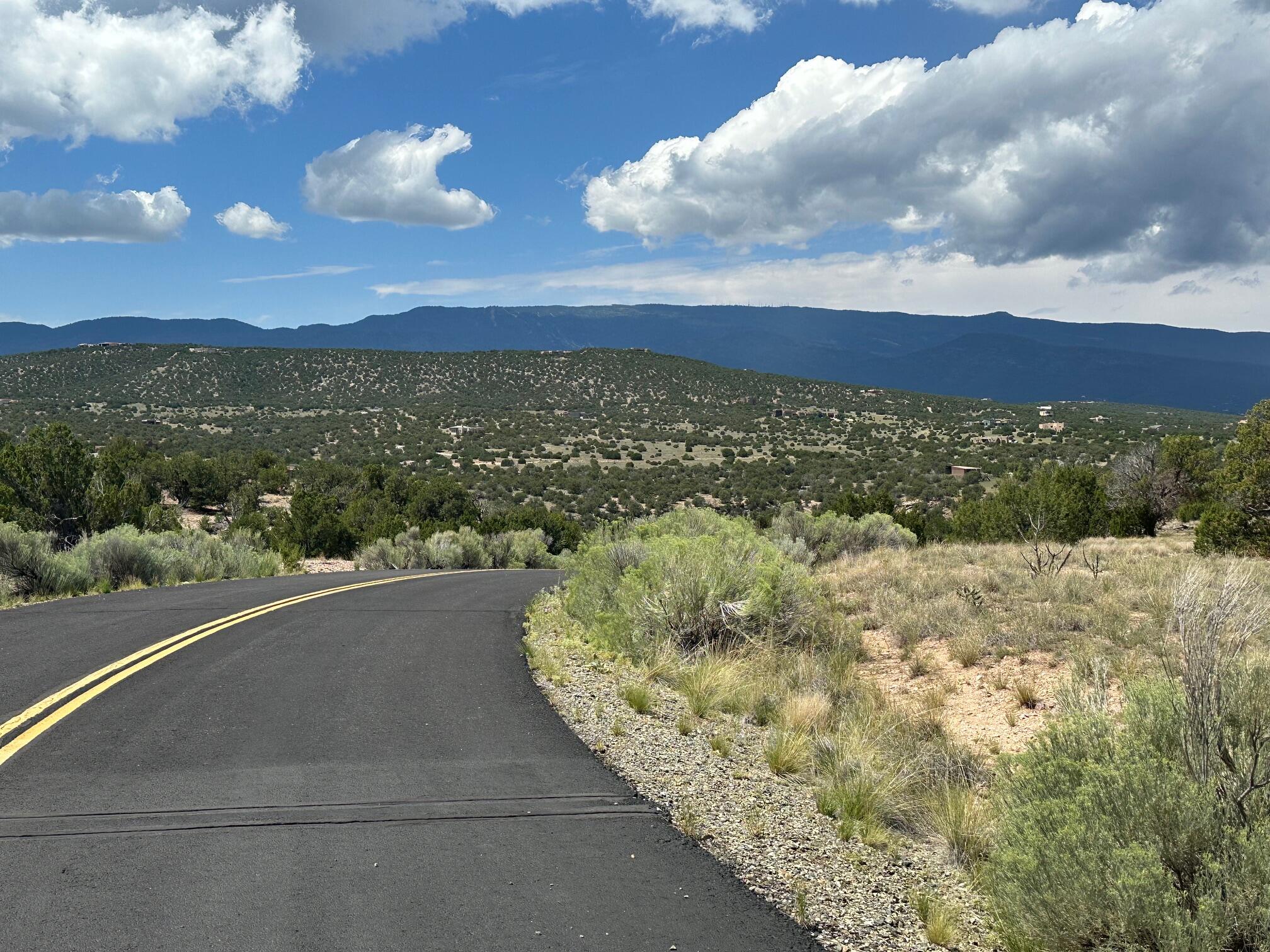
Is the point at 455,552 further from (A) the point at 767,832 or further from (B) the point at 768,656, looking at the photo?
(A) the point at 767,832

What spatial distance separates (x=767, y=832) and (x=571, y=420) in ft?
279

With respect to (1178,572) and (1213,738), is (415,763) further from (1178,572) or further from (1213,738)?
(1178,572)

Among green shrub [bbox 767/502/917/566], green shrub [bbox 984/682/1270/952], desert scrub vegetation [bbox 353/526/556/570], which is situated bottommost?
desert scrub vegetation [bbox 353/526/556/570]

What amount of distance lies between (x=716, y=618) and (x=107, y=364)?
369 feet

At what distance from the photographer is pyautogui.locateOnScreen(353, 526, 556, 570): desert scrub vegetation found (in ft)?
94.6

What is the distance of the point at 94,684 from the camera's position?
291 inches

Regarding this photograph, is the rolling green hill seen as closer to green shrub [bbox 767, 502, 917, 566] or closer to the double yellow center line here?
green shrub [bbox 767, 502, 917, 566]

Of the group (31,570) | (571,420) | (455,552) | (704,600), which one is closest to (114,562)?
(31,570)

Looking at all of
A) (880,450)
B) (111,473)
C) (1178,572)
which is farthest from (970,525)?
(880,450)

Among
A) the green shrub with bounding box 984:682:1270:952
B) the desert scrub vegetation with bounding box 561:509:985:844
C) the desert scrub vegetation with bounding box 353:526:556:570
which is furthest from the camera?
the desert scrub vegetation with bounding box 353:526:556:570

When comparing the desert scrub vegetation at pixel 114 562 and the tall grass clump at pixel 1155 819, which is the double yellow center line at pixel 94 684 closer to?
the desert scrub vegetation at pixel 114 562

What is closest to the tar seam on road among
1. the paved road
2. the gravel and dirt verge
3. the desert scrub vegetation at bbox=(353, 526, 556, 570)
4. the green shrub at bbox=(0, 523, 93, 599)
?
the paved road

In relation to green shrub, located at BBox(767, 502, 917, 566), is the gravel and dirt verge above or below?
above

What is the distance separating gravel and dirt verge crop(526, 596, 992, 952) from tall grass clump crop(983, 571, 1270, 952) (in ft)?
1.32
